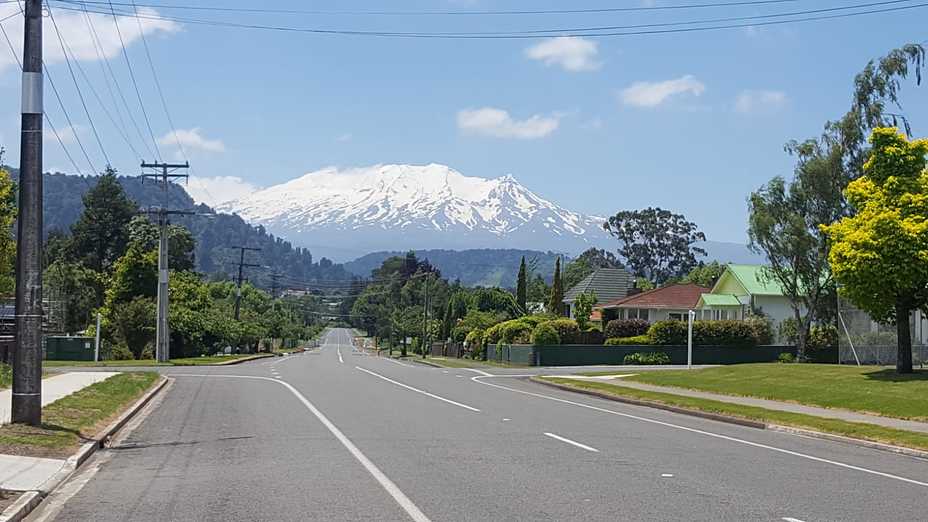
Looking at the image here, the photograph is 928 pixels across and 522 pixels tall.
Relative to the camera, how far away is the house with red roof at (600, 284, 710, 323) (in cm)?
8031

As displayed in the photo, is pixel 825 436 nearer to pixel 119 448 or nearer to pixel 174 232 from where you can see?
pixel 119 448

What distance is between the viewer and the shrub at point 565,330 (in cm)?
6406

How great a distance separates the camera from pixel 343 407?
24625 millimetres

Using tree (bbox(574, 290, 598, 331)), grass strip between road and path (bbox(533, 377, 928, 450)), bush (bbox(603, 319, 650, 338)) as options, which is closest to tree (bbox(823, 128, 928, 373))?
grass strip between road and path (bbox(533, 377, 928, 450))

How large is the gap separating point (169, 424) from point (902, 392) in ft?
61.2

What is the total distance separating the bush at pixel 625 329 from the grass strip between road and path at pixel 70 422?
4034 cm

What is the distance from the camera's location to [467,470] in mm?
13570

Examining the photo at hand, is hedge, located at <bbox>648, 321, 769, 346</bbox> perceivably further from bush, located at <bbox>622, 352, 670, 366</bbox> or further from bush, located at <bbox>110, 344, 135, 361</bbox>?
bush, located at <bbox>110, 344, 135, 361</bbox>

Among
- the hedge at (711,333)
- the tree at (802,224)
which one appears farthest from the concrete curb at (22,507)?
the hedge at (711,333)

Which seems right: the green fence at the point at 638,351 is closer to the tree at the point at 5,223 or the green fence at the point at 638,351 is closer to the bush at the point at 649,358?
the bush at the point at 649,358

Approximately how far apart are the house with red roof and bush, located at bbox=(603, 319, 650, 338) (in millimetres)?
12939

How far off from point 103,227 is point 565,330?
239 feet

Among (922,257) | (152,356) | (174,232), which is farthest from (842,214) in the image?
(174,232)

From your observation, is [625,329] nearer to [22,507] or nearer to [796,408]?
[796,408]
